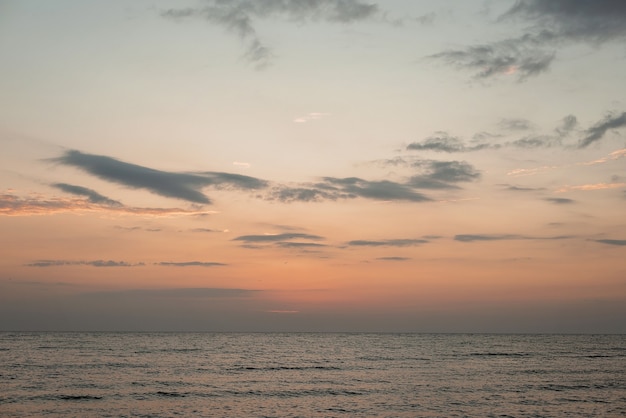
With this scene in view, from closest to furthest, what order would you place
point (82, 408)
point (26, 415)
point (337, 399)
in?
point (26, 415)
point (82, 408)
point (337, 399)

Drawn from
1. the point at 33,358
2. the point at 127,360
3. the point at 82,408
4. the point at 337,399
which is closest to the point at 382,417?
the point at 337,399

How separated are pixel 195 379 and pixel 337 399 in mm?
19961

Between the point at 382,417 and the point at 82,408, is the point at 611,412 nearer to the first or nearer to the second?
the point at 382,417

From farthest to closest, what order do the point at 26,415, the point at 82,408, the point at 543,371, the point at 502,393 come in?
the point at 543,371, the point at 502,393, the point at 82,408, the point at 26,415

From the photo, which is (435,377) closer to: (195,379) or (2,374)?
(195,379)

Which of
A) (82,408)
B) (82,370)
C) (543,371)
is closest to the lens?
(82,408)

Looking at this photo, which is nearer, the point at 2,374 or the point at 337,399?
the point at 337,399

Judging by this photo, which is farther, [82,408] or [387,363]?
[387,363]

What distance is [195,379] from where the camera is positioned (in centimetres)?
5900

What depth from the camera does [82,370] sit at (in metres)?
65.9

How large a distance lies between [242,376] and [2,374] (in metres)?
25.6

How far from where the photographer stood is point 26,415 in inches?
1467

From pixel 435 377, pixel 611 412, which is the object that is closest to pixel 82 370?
pixel 435 377

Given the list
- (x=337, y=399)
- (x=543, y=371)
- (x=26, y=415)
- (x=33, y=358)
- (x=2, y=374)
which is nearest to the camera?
(x=26, y=415)
